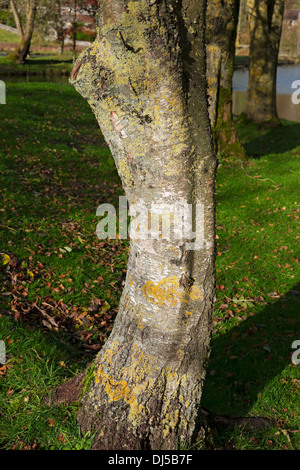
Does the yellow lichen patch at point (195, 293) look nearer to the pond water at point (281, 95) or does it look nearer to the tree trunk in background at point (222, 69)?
the tree trunk in background at point (222, 69)

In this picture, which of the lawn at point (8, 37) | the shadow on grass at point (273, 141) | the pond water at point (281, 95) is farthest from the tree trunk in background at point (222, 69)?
the lawn at point (8, 37)

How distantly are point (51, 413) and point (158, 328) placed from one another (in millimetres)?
1095

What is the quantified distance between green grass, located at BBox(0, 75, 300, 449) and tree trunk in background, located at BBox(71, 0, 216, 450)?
0.42 meters

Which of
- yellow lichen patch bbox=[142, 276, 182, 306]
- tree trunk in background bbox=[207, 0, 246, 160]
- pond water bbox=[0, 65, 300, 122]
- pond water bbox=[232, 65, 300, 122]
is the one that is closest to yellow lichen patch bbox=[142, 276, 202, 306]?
yellow lichen patch bbox=[142, 276, 182, 306]

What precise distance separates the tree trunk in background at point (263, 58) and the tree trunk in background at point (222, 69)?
378cm

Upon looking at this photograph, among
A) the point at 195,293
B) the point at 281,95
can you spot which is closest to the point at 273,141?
the point at 195,293

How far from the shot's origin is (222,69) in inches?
419

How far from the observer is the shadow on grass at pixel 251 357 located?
4.15 metres

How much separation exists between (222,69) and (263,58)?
4296 millimetres

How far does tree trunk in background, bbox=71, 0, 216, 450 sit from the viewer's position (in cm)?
253

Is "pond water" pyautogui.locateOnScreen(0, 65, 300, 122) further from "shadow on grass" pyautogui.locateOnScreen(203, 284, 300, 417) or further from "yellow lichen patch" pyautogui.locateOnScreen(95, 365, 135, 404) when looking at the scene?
"yellow lichen patch" pyautogui.locateOnScreen(95, 365, 135, 404)

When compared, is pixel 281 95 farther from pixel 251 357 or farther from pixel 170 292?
pixel 170 292

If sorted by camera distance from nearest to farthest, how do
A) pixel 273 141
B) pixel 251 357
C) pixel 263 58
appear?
pixel 251 357
pixel 273 141
pixel 263 58

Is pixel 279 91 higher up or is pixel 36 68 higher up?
pixel 36 68
